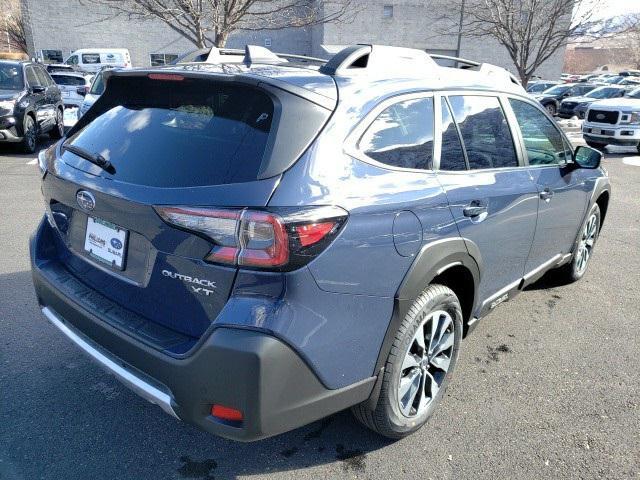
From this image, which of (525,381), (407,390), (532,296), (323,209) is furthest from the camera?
(532,296)

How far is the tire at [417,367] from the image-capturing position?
2480mm

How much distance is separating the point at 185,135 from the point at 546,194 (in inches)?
97.4

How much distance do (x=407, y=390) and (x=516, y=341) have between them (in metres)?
1.52

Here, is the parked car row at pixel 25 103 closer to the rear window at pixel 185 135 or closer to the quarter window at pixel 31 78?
the quarter window at pixel 31 78

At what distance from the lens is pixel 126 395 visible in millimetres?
3055

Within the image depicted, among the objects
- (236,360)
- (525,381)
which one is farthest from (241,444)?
(525,381)

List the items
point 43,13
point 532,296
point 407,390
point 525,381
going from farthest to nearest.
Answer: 1. point 43,13
2. point 532,296
3. point 525,381
4. point 407,390

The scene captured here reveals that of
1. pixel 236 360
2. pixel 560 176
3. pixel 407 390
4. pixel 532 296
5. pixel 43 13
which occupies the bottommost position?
pixel 532 296

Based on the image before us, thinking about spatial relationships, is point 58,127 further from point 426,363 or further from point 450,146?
point 426,363

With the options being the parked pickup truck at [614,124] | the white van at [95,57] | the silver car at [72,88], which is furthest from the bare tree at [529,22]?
the white van at [95,57]

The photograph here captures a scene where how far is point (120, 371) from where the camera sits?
2307 mm

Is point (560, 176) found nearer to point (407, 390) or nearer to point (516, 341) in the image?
point (516, 341)

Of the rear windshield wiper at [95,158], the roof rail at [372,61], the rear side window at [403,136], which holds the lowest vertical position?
the rear windshield wiper at [95,158]

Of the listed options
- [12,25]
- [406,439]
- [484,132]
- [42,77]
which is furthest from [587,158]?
[12,25]
